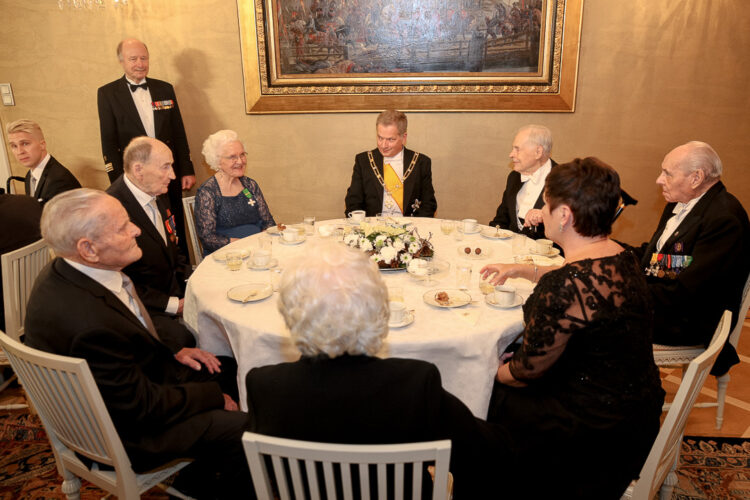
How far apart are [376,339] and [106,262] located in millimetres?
1269

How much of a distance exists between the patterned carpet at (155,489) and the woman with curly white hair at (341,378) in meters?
1.59

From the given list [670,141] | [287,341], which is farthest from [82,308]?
[670,141]

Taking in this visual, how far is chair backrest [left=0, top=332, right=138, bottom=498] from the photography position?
1.57 m

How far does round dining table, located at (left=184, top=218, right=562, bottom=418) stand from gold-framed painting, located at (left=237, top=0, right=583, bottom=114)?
103 inches

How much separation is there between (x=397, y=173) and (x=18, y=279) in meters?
2.76

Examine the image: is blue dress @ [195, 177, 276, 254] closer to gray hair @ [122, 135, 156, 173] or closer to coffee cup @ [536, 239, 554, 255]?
gray hair @ [122, 135, 156, 173]

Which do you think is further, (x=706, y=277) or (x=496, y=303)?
(x=706, y=277)

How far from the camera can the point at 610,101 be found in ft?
15.8

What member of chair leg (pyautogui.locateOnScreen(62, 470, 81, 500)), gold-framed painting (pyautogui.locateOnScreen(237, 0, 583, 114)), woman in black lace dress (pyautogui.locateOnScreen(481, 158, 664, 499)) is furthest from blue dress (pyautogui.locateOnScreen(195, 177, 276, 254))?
woman in black lace dress (pyautogui.locateOnScreen(481, 158, 664, 499))

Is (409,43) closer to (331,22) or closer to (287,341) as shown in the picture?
(331,22)

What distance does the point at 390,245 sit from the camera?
258cm

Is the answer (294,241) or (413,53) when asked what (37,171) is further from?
(413,53)

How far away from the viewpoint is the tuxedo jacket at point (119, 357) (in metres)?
1.69

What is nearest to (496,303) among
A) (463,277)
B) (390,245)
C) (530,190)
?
(463,277)
